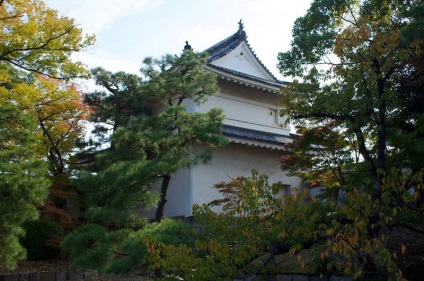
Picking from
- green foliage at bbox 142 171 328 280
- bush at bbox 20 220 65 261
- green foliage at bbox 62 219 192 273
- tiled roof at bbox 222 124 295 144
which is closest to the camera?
green foliage at bbox 142 171 328 280

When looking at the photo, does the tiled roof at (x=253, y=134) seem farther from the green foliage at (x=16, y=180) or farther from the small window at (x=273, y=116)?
the green foliage at (x=16, y=180)

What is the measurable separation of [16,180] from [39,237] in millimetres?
4705

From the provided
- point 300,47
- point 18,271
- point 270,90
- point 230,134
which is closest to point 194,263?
point 300,47

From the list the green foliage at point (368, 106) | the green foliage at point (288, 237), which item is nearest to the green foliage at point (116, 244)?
the green foliage at point (288, 237)

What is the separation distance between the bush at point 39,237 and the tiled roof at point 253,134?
5.93m

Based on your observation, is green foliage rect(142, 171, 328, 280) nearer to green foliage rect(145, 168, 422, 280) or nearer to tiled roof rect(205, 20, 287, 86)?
green foliage rect(145, 168, 422, 280)

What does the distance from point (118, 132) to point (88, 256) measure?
347 centimetres

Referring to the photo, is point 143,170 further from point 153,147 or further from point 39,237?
point 39,237

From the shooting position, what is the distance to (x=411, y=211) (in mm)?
6145

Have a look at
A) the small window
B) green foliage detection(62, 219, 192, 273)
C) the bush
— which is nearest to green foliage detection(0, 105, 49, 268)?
green foliage detection(62, 219, 192, 273)

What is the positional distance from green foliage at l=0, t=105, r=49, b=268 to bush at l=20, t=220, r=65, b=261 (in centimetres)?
340

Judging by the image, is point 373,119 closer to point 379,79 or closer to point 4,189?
point 379,79

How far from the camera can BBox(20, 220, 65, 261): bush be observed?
12.9 m

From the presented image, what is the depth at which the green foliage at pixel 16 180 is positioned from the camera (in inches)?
356
